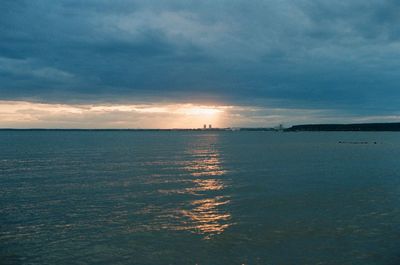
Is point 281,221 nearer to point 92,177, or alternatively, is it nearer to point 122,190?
point 122,190

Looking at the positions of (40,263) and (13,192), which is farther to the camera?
(13,192)

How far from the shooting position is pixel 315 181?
44.6 metres

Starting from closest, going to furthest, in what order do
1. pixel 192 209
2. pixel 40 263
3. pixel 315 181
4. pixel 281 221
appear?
pixel 40 263
pixel 281 221
pixel 192 209
pixel 315 181

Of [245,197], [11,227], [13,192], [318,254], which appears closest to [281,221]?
[318,254]

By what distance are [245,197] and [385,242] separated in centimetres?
1407

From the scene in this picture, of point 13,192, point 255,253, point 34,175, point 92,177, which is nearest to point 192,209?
point 255,253

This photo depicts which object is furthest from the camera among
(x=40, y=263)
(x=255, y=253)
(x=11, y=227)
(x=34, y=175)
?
(x=34, y=175)

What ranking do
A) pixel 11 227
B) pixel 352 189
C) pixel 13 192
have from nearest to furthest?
pixel 11 227, pixel 13 192, pixel 352 189

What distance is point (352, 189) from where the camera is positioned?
38.4m

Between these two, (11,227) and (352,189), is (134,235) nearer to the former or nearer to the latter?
(11,227)

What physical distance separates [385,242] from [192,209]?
1342 centimetres

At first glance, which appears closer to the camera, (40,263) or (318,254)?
(40,263)

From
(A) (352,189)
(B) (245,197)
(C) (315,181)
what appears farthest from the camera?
(C) (315,181)

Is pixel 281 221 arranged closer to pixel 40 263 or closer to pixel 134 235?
pixel 134 235
